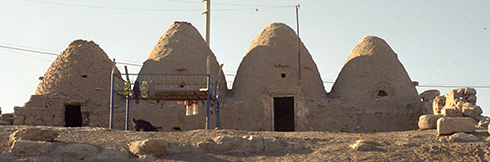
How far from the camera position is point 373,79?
65.1 feet

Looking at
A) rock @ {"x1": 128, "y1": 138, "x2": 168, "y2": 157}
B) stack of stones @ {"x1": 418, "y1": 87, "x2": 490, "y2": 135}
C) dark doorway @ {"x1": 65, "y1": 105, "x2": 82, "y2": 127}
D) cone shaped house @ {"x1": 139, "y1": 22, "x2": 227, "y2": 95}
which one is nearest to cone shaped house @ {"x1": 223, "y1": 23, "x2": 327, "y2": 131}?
cone shaped house @ {"x1": 139, "y1": 22, "x2": 227, "y2": 95}

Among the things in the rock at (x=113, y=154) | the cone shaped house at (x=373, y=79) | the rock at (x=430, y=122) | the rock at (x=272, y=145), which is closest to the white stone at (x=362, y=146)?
the rock at (x=272, y=145)

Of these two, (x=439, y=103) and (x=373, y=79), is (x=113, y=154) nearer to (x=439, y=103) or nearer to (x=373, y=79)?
(x=439, y=103)

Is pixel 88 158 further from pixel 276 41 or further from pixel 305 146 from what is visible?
pixel 276 41

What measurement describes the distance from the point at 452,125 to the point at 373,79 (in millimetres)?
8049

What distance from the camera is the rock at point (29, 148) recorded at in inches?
377

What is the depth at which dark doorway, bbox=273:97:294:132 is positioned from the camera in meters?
21.5

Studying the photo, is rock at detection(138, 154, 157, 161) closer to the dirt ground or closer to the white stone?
the dirt ground

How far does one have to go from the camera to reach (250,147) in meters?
10.8

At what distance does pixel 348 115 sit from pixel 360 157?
8.88 m

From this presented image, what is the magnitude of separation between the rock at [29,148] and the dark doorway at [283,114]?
42.5 ft

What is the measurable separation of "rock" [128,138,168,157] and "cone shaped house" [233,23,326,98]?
8.93 m

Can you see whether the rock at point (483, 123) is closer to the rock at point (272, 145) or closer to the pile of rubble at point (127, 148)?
the pile of rubble at point (127, 148)

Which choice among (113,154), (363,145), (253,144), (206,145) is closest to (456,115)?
(363,145)
